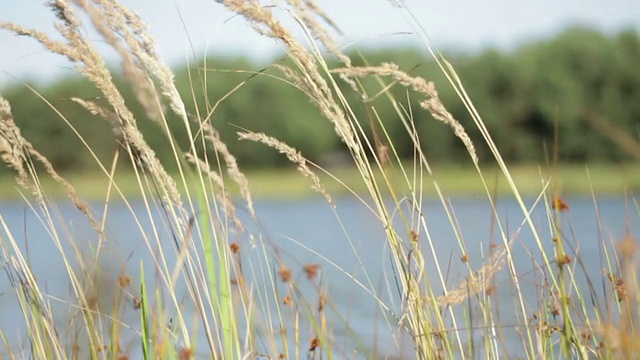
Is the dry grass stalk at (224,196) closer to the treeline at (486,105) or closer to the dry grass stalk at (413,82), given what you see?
the dry grass stalk at (413,82)

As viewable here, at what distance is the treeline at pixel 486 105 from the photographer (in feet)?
102

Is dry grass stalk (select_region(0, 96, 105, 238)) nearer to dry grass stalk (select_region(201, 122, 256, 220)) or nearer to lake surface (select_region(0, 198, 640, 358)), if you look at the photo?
lake surface (select_region(0, 198, 640, 358))

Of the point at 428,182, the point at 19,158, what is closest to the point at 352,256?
the point at 19,158

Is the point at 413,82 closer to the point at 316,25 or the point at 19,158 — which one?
the point at 316,25

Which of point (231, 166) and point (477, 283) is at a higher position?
point (231, 166)

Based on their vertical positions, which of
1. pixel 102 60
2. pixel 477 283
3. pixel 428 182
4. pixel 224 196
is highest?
pixel 102 60

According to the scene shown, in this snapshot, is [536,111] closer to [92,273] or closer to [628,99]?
[628,99]

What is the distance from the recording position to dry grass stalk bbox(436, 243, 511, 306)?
1.83m

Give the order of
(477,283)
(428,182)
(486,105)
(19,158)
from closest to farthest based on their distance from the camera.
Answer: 1. (477,283)
2. (19,158)
3. (428,182)
4. (486,105)

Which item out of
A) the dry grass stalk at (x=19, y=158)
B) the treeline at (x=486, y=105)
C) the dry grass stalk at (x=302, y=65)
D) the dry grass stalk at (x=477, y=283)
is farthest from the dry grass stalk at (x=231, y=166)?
the treeline at (x=486, y=105)

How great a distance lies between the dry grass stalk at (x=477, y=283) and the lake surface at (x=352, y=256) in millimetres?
72

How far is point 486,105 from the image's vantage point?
33906 mm

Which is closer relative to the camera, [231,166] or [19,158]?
[231,166]

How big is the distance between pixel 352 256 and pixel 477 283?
1137 centimetres
